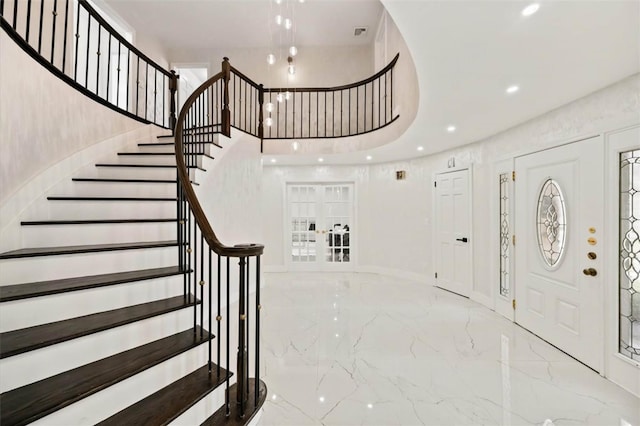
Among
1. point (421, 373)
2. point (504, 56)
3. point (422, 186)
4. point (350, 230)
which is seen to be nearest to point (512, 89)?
point (504, 56)

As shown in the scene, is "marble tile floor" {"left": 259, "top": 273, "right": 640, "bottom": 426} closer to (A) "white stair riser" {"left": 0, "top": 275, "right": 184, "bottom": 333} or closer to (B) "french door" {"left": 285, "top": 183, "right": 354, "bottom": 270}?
(A) "white stair riser" {"left": 0, "top": 275, "right": 184, "bottom": 333}

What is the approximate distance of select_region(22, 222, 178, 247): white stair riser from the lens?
2106 mm

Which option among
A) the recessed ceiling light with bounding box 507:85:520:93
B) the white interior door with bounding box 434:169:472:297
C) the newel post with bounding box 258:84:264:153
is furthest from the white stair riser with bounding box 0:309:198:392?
the white interior door with bounding box 434:169:472:297

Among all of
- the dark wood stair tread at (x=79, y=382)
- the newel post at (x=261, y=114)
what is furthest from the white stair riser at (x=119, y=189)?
the newel post at (x=261, y=114)

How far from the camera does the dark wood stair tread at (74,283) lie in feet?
5.07

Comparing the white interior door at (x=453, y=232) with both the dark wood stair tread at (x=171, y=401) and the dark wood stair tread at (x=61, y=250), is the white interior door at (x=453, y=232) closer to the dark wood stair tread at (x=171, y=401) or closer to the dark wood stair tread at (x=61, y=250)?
the dark wood stair tread at (x=171, y=401)

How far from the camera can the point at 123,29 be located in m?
5.27

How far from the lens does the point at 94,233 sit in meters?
2.26

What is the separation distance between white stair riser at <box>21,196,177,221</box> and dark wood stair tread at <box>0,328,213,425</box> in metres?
1.34

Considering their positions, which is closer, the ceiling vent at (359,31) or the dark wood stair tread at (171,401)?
the dark wood stair tread at (171,401)

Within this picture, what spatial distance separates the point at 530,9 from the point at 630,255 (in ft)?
6.91

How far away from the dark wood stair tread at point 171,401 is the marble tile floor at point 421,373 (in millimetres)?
504

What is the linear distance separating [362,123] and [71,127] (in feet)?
17.0

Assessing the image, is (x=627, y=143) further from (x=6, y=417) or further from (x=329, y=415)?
(x=6, y=417)
